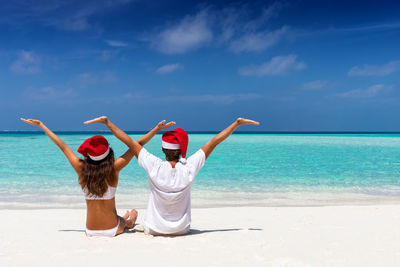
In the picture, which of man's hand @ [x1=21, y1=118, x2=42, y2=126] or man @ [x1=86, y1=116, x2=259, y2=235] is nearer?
man @ [x1=86, y1=116, x2=259, y2=235]

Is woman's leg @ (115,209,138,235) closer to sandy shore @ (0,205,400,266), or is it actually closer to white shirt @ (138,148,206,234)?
sandy shore @ (0,205,400,266)

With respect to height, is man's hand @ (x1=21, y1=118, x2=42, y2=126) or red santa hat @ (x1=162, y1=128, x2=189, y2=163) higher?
man's hand @ (x1=21, y1=118, x2=42, y2=126)

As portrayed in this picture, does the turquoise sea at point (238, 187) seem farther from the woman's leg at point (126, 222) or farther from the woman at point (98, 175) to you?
the woman at point (98, 175)

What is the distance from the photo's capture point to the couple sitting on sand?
3.89 metres

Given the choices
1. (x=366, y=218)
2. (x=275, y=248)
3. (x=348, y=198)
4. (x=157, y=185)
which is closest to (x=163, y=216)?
(x=157, y=185)

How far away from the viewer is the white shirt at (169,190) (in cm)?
391

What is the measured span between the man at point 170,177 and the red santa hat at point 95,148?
181 mm

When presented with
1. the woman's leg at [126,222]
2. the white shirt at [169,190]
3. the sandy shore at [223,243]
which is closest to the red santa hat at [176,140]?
the white shirt at [169,190]

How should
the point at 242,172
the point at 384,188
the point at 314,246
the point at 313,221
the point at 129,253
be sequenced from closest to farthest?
1. the point at 129,253
2. the point at 314,246
3. the point at 313,221
4. the point at 384,188
5. the point at 242,172

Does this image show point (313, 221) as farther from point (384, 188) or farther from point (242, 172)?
point (242, 172)

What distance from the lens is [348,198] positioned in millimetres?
8094

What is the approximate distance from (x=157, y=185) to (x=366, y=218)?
364cm

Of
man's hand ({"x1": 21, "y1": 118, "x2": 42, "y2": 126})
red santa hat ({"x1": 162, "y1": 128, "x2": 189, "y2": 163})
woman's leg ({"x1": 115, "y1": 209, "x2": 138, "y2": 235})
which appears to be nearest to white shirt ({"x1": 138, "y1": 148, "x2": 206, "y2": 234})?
red santa hat ({"x1": 162, "y1": 128, "x2": 189, "y2": 163})

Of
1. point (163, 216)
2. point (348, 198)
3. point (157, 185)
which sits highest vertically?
point (157, 185)
